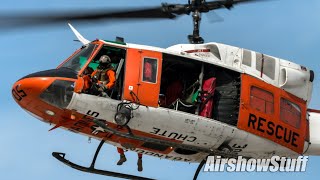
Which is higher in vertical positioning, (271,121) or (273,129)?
(271,121)

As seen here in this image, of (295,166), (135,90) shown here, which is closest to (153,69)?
(135,90)

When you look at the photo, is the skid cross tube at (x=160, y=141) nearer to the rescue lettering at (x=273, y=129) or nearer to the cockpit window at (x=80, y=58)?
the rescue lettering at (x=273, y=129)

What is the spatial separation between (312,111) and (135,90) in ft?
16.6

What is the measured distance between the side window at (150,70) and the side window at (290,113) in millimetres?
3061

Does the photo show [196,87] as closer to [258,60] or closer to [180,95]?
[180,95]

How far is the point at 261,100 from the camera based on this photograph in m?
15.9

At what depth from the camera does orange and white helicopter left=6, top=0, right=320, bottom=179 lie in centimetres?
1449

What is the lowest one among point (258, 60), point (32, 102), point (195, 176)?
point (195, 176)

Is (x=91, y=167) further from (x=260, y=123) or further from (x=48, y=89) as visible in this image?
(x=260, y=123)

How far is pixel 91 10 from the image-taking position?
47.1 feet

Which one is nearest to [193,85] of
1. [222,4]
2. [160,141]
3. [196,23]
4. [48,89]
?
[196,23]

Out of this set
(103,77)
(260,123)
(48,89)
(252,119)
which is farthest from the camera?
(260,123)

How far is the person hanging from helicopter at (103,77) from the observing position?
1456 centimetres

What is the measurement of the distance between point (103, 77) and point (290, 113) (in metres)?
4.32
